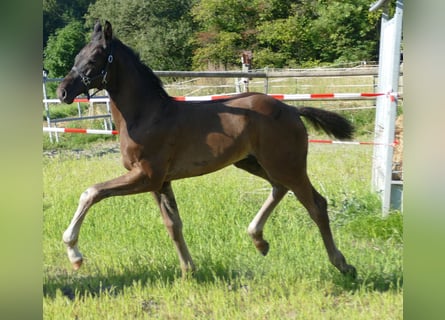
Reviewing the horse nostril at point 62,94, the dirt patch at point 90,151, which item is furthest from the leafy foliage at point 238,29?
the dirt patch at point 90,151

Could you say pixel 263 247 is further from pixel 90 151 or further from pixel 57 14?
pixel 90 151

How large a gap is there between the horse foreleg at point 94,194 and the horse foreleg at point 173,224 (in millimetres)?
460

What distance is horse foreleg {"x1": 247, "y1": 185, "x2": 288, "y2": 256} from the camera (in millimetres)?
3770

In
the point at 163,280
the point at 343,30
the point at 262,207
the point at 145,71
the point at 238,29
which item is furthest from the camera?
the point at 238,29

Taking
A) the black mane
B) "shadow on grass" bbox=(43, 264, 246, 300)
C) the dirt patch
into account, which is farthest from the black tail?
the dirt patch

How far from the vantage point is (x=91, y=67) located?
329 cm

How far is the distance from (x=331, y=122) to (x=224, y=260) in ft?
4.69

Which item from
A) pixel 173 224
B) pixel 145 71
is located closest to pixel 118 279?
pixel 173 224

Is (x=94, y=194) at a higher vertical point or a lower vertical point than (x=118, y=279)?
higher

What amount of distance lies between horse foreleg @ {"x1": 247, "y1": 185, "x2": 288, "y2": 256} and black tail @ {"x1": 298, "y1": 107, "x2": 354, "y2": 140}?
0.64 metres

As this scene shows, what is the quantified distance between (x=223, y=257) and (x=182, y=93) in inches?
243
